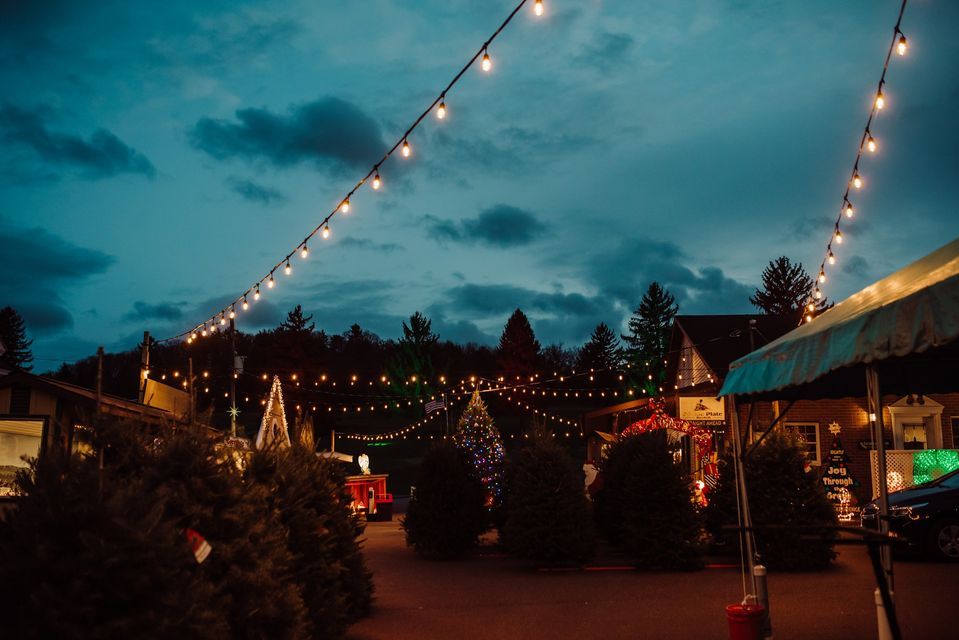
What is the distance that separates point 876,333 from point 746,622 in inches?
120

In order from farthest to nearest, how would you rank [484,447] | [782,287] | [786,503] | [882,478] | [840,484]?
[782,287] < [840,484] < [484,447] < [786,503] < [882,478]

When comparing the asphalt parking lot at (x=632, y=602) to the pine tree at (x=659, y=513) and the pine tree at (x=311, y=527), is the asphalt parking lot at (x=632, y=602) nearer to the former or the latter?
the pine tree at (x=659, y=513)

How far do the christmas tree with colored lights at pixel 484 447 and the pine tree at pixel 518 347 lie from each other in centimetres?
4784

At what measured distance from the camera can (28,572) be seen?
3906mm

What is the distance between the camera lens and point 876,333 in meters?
4.92

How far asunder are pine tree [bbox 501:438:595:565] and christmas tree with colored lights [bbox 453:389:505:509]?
11.0ft

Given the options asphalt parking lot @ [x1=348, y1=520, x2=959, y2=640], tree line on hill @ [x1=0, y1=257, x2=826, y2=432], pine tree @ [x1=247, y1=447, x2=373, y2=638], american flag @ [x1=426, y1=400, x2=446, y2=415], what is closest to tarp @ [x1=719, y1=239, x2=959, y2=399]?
asphalt parking lot @ [x1=348, y1=520, x2=959, y2=640]

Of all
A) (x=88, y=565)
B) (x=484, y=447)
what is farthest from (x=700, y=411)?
(x=88, y=565)

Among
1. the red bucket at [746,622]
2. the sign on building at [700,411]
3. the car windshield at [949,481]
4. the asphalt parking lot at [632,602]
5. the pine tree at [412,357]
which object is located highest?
the pine tree at [412,357]

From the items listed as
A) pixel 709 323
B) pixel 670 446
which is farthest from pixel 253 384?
pixel 670 446

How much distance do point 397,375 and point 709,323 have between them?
3992cm

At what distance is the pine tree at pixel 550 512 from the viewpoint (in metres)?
12.9

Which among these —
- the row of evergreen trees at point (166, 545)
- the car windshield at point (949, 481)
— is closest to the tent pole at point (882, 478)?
the row of evergreen trees at point (166, 545)

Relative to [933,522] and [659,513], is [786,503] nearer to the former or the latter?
[659,513]
